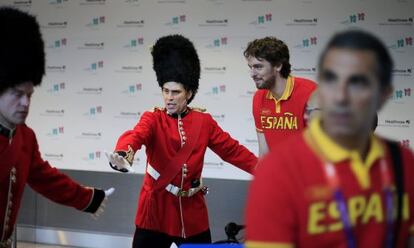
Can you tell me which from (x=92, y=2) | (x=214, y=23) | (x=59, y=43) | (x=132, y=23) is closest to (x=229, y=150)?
(x=214, y=23)

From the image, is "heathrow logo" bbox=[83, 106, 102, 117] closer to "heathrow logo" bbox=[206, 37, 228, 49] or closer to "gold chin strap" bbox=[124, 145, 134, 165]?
"heathrow logo" bbox=[206, 37, 228, 49]

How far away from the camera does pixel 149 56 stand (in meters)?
4.83

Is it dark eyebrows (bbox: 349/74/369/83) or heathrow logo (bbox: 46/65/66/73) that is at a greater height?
heathrow logo (bbox: 46/65/66/73)

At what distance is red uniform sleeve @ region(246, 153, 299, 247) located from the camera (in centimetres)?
119

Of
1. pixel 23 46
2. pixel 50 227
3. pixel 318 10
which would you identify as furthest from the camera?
pixel 50 227

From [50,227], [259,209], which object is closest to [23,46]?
[259,209]

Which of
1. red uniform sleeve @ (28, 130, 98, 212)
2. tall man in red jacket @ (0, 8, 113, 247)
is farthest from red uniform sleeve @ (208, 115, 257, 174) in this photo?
tall man in red jacket @ (0, 8, 113, 247)

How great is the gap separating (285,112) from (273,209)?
2.02 metres

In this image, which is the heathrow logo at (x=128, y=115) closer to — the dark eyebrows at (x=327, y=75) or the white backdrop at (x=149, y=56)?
the white backdrop at (x=149, y=56)

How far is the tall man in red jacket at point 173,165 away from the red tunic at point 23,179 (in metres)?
0.63

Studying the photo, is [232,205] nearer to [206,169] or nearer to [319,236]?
[206,169]

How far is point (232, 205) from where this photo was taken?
4.69 meters

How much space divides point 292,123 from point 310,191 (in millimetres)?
1979

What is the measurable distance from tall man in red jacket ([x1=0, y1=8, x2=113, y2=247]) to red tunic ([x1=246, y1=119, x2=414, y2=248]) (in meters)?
0.99
